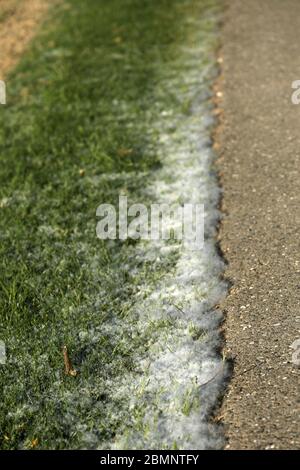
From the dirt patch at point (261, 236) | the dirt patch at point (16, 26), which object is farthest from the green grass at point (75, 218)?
the dirt patch at point (261, 236)

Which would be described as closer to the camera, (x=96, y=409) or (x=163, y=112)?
(x=96, y=409)

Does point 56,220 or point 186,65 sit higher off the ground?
point 186,65

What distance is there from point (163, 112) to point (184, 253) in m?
2.34

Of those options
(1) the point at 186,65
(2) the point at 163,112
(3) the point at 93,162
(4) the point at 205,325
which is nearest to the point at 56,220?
(3) the point at 93,162

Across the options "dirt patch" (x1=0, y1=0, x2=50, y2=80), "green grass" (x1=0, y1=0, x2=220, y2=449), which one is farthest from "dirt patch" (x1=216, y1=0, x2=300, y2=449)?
"dirt patch" (x1=0, y1=0, x2=50, y2=80)

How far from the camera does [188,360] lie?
123 inches

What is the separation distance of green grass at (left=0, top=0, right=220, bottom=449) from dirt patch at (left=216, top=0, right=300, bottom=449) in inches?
14.5

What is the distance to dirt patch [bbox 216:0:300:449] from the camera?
281cm

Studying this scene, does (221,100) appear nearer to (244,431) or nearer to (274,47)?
(274,47)

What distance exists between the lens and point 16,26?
28.8ft

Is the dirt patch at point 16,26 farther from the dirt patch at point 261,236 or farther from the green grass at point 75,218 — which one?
the dirt patch at point 261,236

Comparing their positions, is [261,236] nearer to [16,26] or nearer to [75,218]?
[75,218]

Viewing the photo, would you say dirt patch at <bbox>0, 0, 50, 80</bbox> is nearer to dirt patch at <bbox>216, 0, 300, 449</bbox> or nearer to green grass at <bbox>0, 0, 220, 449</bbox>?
green grass at <bbox>0, 0, 220, 449</bbox>

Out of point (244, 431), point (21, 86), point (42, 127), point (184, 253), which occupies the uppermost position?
point (21, 86)
